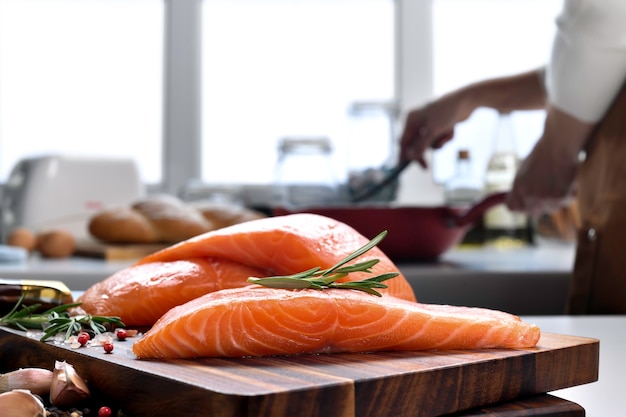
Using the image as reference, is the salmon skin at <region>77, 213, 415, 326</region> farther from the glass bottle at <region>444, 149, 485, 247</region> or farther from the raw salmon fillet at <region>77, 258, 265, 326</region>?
the glass bottle at <region>444, 149, 485, 247</region>

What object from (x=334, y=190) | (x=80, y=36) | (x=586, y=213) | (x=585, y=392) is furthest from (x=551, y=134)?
(x=80, y=36)

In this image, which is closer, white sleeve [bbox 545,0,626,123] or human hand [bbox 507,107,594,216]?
white sleeve [bbox 545,0,626,123]

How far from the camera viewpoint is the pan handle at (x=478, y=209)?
1.53 m

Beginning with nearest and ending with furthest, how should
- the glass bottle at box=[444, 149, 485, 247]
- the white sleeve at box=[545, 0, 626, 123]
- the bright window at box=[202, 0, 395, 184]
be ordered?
the white sleeve at box=[545, 0, 626, 123] < the glass bottle at box=[444, 149, 485, 247] < the bright window at box=[202, 0, 395, 184]

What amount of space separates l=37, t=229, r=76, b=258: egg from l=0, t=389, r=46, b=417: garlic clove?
147cm

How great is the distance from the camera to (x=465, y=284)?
1476 millimetres

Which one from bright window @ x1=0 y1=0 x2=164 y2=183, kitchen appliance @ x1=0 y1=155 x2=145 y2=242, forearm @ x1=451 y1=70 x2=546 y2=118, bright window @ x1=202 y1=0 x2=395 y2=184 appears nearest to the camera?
forearm @ x1=451 y1=70 x2=546 y2=118

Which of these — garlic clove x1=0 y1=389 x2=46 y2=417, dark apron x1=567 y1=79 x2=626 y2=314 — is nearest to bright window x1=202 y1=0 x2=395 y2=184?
dark apron x1=567 y1=79 x2=626 y2=314

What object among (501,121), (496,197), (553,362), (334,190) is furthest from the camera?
(501,121)

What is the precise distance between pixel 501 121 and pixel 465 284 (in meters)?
0.73

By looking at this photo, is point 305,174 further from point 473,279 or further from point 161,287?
point 161,287

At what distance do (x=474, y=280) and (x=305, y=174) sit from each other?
56 cm

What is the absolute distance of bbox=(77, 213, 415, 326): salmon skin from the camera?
628 millimetres

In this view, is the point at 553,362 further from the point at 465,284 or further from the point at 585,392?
the point at 465,284
